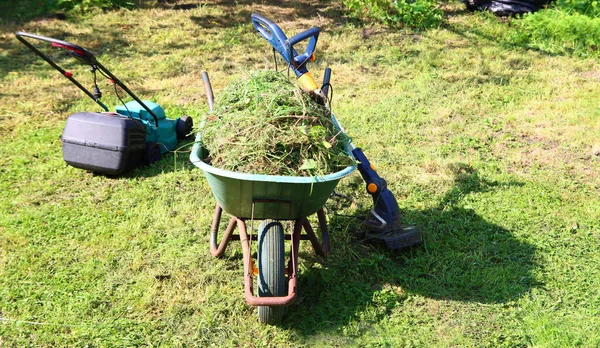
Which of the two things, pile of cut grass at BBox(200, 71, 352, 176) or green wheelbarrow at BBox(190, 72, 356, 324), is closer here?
green wheelbarrow at BBox(190, 72, 356, 324)

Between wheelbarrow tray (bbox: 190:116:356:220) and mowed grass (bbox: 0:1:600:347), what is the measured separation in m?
0.67

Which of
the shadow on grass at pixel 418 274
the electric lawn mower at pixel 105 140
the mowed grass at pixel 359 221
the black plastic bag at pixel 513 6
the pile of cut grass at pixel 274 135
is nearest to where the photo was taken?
the pile of cut grass at pixel 274 135

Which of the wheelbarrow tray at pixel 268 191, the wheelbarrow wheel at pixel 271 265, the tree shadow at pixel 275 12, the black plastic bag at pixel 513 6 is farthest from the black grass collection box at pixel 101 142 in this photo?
the black plastic bag at pixel 513 6

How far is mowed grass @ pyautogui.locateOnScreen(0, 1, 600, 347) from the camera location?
334cm

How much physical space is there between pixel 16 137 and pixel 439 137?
4.19 m

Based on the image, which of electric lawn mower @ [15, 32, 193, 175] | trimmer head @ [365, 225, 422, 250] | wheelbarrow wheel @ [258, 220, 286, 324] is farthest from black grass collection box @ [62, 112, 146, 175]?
trimmer head @ [365, 225, 422, 250]

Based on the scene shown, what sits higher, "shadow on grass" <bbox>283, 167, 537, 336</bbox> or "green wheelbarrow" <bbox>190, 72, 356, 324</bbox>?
"green wheelbarrow" <bbox>190, 72, 356, 324</bbox>

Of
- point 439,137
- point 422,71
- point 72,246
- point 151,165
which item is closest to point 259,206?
point 72,246

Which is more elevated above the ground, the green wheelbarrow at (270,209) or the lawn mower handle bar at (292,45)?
the lawn mower handle bar at (292,45)

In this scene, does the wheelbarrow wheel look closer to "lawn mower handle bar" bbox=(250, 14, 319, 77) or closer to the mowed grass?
the mowed grass

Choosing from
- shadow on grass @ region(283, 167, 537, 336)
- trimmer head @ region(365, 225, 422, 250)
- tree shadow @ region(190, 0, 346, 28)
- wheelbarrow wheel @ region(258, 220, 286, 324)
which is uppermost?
wheelbarrow wheel @ region(258, 220, 286, 324)

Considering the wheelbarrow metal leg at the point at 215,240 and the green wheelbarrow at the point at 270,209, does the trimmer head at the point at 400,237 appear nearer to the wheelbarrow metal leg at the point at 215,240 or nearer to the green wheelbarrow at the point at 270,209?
the green wheelbarrow at the point at 270,209

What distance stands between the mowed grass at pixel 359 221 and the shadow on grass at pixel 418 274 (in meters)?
0.01

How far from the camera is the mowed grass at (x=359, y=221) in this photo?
11.0 feet
